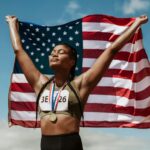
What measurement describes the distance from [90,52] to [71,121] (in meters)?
5.76

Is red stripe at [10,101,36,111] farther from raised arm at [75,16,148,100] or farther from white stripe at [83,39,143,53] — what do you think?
raised arm at [75,16,148,100]

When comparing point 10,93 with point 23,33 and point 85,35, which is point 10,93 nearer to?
point 23,33

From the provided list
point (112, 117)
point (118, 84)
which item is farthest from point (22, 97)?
point (118, 84)

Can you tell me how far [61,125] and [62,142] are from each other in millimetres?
196

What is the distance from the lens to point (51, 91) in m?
5.96

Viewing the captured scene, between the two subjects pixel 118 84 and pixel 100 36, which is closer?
pixel 118 84

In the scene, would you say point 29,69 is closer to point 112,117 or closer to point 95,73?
point 95,73

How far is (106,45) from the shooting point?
11.4 meters

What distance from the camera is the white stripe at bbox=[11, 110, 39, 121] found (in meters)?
10.8

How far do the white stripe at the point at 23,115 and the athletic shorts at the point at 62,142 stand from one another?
510cm

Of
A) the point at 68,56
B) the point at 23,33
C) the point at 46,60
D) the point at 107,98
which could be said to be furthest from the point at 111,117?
the point at 68,56

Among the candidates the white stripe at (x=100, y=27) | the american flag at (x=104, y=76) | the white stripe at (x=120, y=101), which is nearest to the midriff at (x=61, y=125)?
the american flag at (x=104, y=76)

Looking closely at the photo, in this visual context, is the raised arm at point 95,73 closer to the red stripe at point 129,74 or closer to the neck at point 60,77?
the neck at point 60,77

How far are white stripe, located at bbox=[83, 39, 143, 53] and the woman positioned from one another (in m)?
4.75
